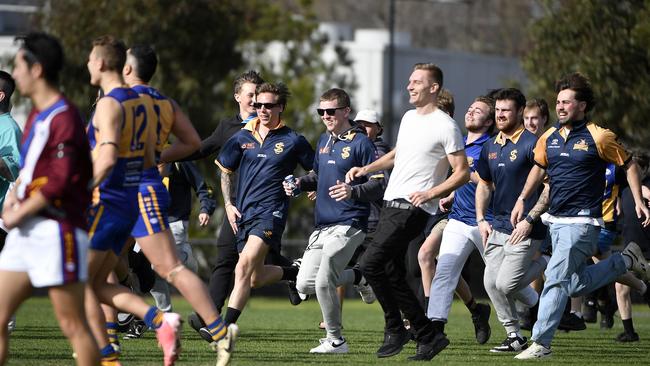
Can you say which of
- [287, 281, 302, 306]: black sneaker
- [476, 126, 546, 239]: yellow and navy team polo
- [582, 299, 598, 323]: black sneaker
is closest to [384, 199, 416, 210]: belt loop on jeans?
[476, 126, 546, 239]: yellow and navy team polo

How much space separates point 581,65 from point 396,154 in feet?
41.8

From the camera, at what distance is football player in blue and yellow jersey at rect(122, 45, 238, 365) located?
320 inches

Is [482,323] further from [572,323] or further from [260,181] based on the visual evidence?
[260,181]

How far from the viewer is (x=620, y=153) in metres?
10.0

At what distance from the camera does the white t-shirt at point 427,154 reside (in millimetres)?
9570

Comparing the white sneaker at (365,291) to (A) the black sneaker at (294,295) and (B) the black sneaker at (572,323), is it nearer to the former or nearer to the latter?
Answer: (A) the black sneaker at (294,295)

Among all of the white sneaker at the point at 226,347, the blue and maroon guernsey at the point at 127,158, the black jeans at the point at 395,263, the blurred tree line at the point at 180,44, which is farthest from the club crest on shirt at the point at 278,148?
the blurred tree line at the point at 180,44

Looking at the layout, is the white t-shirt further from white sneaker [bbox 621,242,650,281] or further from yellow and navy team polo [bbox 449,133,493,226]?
white sneaker [bbox 621,242,650,281]

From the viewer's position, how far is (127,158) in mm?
7840

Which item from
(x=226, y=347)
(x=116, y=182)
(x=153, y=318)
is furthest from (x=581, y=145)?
(x=116, y=182)

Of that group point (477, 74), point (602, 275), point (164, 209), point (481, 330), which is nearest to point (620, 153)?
point (602, 275)

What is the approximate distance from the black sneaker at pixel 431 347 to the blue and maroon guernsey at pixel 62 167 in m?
3.96

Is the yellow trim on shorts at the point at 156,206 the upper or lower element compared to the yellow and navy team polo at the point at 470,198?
upper

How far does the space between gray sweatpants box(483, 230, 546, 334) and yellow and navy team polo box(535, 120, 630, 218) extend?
68cm
